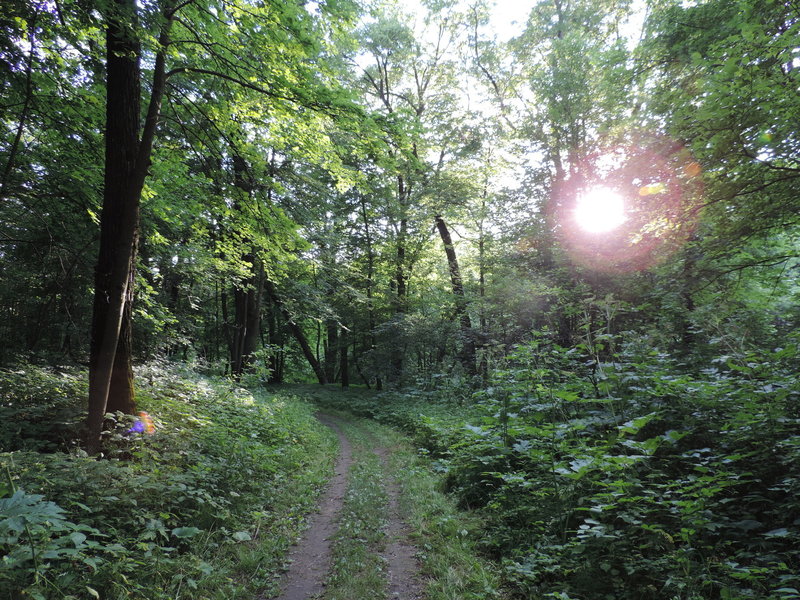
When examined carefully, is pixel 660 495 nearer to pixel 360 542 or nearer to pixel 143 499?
pixel 360 542

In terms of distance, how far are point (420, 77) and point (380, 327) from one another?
1443 cm

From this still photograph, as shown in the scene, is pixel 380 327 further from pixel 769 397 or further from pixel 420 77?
pixel 769 397

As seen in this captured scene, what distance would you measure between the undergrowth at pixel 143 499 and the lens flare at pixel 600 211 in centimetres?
782

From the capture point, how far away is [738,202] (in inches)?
195

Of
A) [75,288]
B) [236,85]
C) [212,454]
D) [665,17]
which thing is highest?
[665,17]

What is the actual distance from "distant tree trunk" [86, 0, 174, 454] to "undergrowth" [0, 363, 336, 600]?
894 mm

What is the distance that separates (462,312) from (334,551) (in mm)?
14972

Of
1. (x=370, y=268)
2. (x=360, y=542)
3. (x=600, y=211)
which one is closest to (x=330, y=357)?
(x=370, y=268)

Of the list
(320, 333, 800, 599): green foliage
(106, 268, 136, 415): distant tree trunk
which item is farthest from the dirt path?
(106, 268, 136, 415): distant tree trunk

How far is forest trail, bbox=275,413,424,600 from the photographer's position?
3779 mm

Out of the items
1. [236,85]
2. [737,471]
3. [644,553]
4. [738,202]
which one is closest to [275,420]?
[236,85]

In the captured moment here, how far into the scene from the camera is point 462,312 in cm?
1880

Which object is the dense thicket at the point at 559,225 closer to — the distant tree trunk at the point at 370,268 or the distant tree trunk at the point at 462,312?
the distant tree trunk at the point at 462,312

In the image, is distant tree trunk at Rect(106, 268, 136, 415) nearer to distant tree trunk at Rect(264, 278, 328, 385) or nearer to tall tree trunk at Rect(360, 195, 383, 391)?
distant tree trunk at Rect(264, 278, 328, 385)
